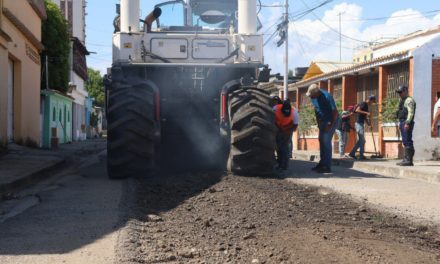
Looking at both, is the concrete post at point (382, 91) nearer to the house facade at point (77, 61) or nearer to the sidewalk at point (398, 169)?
the sidewalk at point (398, 169)

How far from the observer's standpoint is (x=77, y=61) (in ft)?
136

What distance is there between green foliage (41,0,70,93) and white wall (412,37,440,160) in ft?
59.4

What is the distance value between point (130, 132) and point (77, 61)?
34.4 meters

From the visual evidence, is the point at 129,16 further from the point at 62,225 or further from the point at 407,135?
the point at 407,135

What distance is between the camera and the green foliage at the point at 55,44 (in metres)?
28.5

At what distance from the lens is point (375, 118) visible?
18188 millimetres

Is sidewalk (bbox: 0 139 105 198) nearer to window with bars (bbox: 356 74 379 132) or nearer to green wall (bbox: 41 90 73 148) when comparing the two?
green wall (bbox: 41 90 73 148)

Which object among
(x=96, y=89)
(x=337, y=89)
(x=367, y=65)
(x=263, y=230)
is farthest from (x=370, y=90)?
(x=96, y=89)

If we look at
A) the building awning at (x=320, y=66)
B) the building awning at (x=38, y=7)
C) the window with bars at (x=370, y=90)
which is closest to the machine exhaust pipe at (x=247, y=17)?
the window with bars at (x=370, y=90)

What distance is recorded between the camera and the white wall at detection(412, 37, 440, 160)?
51.0 ft

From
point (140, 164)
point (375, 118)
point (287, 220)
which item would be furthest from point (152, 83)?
point (375, 118)

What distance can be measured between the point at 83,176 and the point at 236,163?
2.81 m

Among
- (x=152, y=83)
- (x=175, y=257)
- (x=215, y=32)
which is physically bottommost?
(x=175, y=257)

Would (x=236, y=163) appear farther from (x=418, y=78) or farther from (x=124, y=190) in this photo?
(x=418, y=78)
